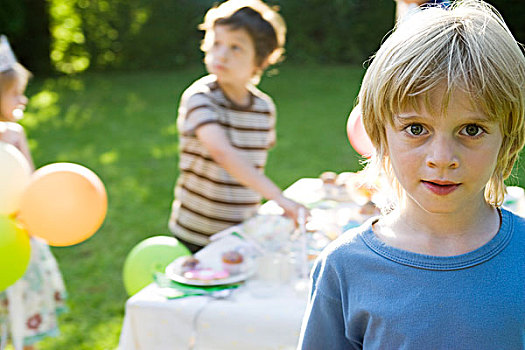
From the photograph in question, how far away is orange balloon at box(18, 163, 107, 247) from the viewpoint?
91.0 inches

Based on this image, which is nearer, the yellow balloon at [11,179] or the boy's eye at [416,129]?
the boy's eye at [416,129]

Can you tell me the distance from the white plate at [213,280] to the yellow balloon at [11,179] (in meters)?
0.68

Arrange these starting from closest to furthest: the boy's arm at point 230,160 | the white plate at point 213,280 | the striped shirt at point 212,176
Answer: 1. the white plate at point 213,280
2. the boy's arm at point 230,160
3. the striped shirt at point 212,176

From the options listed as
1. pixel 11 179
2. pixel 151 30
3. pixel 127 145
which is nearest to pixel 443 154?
pixel 11 179

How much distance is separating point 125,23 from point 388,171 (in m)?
11.1

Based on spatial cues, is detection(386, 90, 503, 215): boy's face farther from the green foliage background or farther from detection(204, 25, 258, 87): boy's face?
the green foliage background

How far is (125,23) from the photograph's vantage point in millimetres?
11633

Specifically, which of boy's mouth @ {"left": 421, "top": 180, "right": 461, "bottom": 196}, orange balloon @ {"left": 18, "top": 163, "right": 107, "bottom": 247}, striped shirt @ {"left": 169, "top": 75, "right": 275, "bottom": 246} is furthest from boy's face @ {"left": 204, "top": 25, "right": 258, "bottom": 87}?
boy's mouth @ {"left": 421, "top": 180, "right": 461, "bottom": 196}

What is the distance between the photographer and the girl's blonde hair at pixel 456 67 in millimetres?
1011

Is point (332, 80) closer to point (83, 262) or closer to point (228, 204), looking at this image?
point (83, 262)

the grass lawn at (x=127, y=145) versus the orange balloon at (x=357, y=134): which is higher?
the orange balloon at (x=357, y=134)

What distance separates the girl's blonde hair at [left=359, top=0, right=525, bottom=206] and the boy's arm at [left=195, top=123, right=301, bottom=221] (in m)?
1.37

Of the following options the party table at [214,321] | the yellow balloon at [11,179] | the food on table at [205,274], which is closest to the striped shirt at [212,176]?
the yellow balloon at [11,179]

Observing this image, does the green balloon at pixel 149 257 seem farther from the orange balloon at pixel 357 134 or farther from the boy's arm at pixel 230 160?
the orange balloon at pixel 357 134
